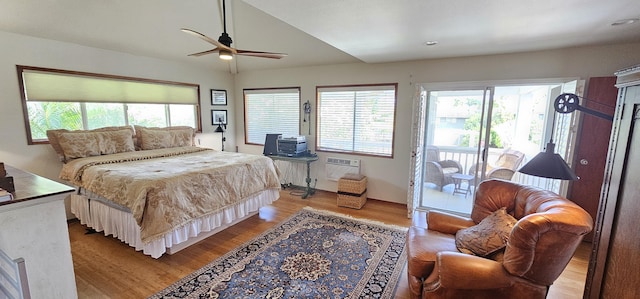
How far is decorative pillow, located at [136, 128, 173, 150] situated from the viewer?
12.8 ft

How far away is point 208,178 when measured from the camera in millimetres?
Result: 2912

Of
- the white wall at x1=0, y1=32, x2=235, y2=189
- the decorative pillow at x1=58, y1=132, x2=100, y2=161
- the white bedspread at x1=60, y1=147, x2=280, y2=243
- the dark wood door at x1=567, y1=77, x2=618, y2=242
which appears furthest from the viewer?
the decorative pillow at x1=58, y1=132, x2=100, y2=161

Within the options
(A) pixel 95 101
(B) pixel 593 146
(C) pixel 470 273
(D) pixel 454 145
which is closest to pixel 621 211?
(C) pixel 470 273

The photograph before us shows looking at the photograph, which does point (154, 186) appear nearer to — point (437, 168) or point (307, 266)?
point (307, 266)

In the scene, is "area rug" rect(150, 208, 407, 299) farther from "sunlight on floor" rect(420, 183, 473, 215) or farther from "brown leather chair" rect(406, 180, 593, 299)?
"sunlight on floor" rect(420, 183, 473, 215)

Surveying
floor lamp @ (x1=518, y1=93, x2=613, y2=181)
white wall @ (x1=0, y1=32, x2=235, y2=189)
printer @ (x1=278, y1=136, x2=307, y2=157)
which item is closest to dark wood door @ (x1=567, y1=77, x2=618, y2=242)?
floor lamp @ (x1=518, y1=93, x2=613, y2=181)

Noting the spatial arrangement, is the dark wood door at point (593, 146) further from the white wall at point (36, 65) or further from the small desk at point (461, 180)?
the white wall at point (36, 65)

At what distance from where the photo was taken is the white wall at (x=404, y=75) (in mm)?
2922

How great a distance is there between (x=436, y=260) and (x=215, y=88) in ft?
16.1

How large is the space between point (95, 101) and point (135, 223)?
2.15 meters

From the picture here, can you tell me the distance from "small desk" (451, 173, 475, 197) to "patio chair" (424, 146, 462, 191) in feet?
0.21

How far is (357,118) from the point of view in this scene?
4.48 meters

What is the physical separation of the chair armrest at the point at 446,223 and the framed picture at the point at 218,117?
4392 mm

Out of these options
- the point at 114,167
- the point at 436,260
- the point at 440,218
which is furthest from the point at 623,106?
the point at 114,167
